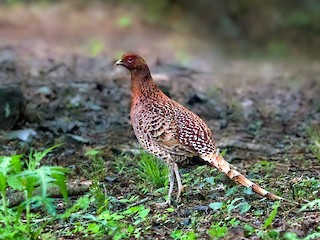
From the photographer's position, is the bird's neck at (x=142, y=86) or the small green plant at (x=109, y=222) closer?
the small green plant at (x=109, y=222)

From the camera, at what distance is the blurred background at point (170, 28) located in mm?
14094

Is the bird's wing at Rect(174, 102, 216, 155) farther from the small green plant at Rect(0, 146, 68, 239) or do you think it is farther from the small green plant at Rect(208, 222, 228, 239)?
the small green plant at Rect(0, 146, 68, 239)

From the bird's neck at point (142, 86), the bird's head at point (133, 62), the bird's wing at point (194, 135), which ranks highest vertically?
the bird's head at point (133, 62)

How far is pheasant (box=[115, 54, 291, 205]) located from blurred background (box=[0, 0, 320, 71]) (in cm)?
731

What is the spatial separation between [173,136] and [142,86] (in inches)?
23.9

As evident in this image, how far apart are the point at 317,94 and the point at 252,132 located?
2.73 meters

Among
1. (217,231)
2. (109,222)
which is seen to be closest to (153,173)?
(109,222)

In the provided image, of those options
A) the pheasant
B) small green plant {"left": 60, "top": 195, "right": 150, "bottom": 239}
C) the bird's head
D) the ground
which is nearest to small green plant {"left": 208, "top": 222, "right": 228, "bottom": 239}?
the ground

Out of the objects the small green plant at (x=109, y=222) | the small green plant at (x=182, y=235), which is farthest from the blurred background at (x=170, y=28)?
the small green plant at (x=182, y=235)

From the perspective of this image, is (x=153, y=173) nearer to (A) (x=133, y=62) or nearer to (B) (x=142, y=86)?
(B) (x=142, y=86)

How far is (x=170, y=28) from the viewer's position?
51.6 ft

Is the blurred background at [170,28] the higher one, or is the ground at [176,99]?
the blurred background at [170,28]

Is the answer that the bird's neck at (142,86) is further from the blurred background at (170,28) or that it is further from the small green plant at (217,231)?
the blurred background at (170,28)

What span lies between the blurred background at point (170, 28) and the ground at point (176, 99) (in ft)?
0.20
